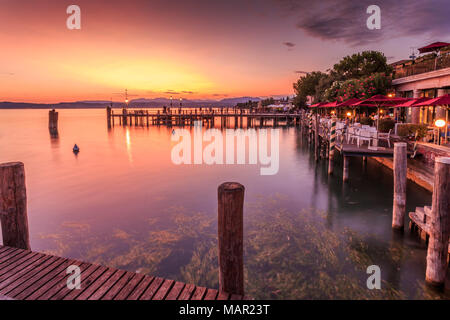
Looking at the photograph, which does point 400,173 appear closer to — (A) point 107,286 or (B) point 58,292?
(A) point 107,286

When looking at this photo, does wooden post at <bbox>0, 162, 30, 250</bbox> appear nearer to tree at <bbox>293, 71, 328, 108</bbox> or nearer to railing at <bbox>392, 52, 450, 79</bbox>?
railing at <bbox>392, 52, 450, 79</bbox>

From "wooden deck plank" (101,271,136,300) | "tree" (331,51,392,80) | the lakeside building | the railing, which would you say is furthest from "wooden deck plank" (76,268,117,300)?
"tree" (331,51,392,80)

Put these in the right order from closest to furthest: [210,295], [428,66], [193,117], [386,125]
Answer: [210,295] < [386,125] < [428,66] < [193,117]

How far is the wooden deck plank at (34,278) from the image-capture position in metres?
3.94

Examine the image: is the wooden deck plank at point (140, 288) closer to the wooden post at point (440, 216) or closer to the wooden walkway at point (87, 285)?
the wooden walkway at point (87, 285)

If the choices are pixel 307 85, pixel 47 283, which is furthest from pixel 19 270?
pixel 307 85

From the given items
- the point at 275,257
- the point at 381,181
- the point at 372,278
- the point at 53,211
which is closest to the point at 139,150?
the point at 53,211

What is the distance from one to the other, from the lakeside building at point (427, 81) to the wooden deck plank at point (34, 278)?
23.2m

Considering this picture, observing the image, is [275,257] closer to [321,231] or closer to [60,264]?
[321,231]

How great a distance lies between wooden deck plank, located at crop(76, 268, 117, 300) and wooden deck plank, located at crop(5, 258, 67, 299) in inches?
29.9

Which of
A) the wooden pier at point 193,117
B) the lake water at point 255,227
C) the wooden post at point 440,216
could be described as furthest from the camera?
the wooden pier at point 193,117

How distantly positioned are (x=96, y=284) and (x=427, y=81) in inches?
1045

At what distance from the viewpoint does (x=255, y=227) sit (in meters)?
9.70

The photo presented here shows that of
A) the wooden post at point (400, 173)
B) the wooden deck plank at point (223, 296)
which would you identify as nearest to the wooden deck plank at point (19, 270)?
the wooden deck plank at point (223, 296)
